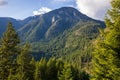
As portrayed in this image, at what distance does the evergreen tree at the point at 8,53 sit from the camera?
35094 mm

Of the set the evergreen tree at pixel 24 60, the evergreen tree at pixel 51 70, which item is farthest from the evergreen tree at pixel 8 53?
the evergreen tree at pixel 51 70

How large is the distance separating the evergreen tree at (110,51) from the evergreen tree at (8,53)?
45.8ft

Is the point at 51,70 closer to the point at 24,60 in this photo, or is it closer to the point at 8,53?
the point at 24,60

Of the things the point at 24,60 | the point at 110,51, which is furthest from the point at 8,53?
the point at 24,60

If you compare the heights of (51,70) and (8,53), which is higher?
(8,53)

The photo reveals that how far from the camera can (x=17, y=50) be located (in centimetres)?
3559

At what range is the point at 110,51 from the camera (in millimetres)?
23203

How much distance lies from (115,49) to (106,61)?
4.50ft

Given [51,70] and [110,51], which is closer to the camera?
[110,51]

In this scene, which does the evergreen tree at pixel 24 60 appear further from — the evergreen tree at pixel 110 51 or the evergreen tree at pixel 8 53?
the evergreen tree at pixel 110 51

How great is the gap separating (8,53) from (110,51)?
16.2 m

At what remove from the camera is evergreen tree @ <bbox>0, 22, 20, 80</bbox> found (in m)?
35.1

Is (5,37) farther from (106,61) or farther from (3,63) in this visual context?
(106,61)

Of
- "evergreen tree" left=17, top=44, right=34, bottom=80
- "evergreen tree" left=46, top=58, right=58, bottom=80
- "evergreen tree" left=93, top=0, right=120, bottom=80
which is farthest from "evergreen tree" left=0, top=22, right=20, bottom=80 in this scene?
"evergreen tree" left=46, top=58, right=58, bottom=80
